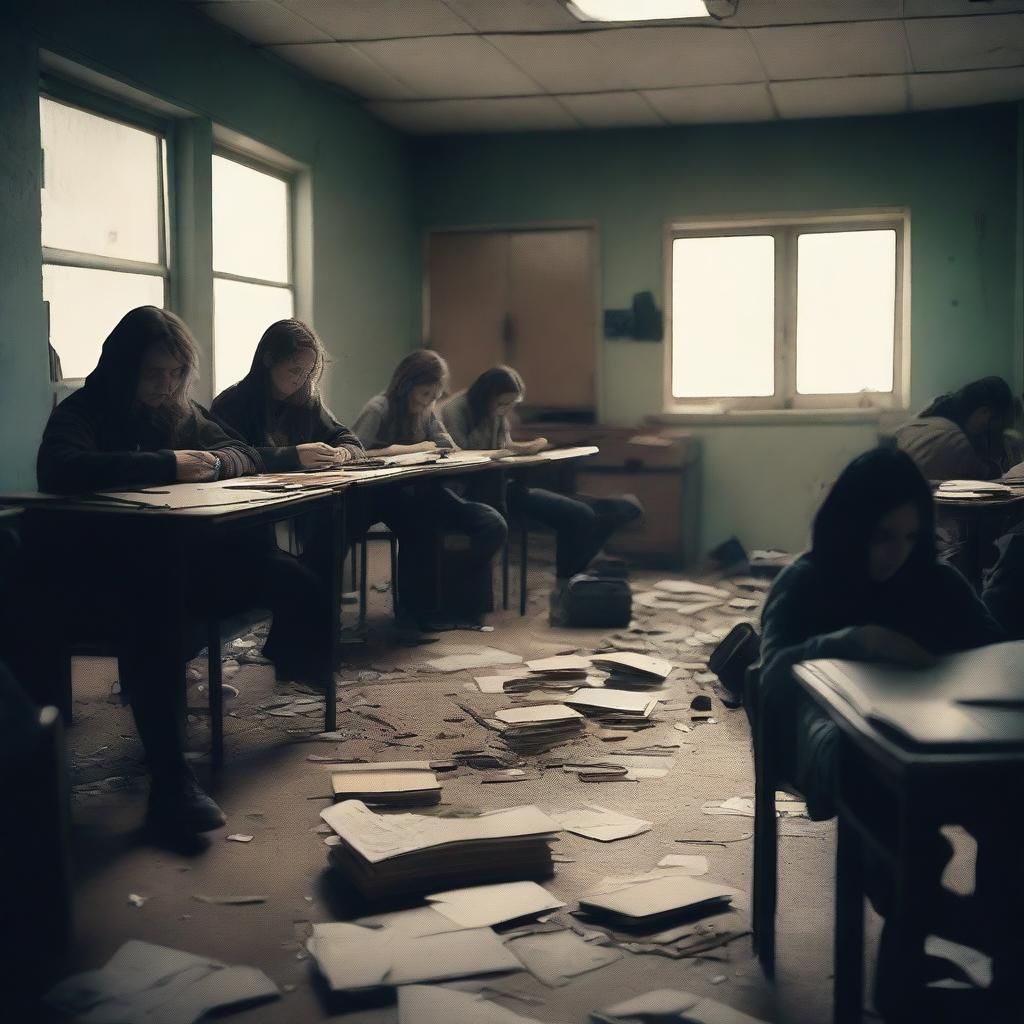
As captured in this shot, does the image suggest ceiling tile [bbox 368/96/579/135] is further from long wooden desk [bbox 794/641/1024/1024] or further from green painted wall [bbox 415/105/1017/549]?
long wooden desk [bbox 794/641/1024/1024]

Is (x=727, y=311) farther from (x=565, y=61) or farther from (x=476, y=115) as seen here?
(x=565, y=61)

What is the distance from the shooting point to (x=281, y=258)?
6629 mm

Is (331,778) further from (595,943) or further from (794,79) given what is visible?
(794,79)

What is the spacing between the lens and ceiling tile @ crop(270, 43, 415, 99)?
6062mm

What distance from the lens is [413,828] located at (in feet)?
8.75

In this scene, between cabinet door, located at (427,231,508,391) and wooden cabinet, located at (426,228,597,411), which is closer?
wooden cabinet, located at (426,228,597,411)

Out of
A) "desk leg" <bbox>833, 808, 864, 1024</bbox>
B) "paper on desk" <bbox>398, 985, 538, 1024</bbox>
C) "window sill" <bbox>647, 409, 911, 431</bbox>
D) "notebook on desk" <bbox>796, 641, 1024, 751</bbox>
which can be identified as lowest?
"paper on desk" <bbox>398, 985, 538, 1024</bbox>

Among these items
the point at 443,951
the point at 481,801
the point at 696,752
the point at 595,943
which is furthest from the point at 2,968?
the point at 696,752

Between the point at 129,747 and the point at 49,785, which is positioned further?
the point at 129,747

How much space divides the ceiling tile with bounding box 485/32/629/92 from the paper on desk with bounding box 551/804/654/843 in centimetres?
414

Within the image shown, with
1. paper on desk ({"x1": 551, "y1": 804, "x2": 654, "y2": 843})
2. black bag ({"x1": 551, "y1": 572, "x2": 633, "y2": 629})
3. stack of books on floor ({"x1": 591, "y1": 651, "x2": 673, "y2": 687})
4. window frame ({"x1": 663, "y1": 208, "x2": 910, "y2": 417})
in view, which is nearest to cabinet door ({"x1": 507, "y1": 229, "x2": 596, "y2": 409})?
window frame ({"x1": 663, "y1": 208, "x2": 910, "y2": 417})

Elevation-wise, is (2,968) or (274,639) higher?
(274,639)

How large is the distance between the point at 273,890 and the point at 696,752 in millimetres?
1519

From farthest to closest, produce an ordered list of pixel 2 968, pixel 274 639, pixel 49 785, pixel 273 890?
pixel 274 639, pixel 273 890, pixel 2 968, pixel 49 785
